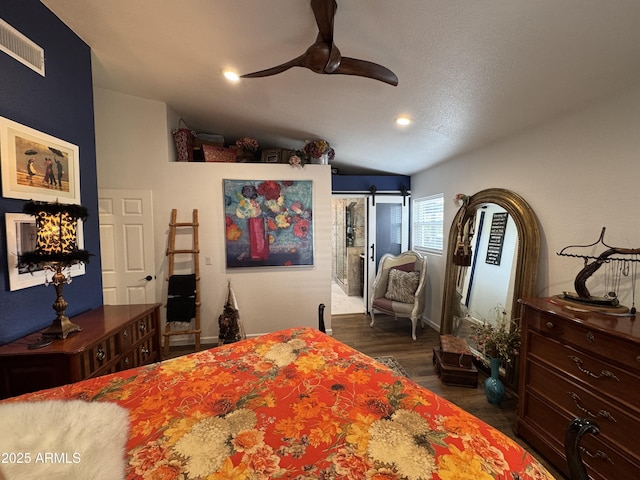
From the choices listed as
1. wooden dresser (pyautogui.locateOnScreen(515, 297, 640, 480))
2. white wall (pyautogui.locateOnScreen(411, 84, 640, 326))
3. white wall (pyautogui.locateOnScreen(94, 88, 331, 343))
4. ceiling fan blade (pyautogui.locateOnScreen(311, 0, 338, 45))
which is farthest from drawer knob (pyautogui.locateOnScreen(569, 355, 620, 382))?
white wall (pyautogui.locateOnScreen(94, 88, 331, 343))

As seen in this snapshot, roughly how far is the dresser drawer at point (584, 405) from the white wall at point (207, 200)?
228 centimetres

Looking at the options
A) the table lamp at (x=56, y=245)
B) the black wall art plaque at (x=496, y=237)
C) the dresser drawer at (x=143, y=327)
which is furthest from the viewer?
the black wall art plaque at (x=496, y=237)

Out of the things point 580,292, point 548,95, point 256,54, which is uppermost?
point 256,54

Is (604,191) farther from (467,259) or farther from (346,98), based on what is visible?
(346,98)

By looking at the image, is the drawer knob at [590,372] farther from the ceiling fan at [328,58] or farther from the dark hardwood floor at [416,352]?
the ceiling fan at [328,58]

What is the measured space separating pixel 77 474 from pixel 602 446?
2.24 m

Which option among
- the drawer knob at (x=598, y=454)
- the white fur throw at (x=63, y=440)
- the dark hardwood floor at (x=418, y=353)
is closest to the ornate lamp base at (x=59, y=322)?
the white fur throw at (x=63, y=440)

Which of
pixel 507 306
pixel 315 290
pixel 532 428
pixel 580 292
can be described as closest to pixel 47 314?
pixel 315 290

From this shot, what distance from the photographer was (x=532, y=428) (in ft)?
5.74

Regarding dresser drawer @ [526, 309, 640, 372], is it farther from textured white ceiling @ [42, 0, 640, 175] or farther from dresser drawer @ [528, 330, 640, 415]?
textured white ceiling @ [42, 0, 640, 175]

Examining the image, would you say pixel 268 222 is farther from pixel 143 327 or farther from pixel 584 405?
pixel 584 405

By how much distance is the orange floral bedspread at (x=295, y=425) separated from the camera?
0.73 m

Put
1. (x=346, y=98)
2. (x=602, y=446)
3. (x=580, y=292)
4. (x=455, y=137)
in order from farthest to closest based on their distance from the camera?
(x=455, y=137) < (x=346, y=98) < (x=580, y=292) < (x=602, y=446)

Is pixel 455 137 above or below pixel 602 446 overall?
above
